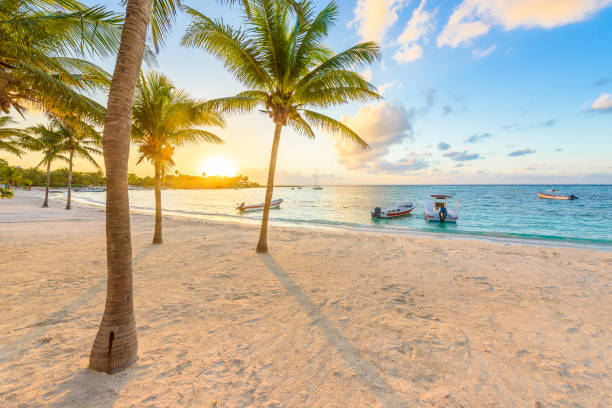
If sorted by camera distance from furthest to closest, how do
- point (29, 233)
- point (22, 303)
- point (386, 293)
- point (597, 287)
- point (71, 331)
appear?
point (29, 233)
point (597, 287)
point (386, 293)
point (22, 303)
point (71, 331)

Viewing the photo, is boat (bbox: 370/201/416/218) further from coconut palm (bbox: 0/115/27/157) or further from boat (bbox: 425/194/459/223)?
Answer: coconut palm (bbox: 0/115/27/157)

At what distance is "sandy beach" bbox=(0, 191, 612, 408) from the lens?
228cm

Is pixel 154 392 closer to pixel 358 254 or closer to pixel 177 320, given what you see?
pixel 177 320

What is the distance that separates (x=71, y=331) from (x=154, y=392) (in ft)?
6.25

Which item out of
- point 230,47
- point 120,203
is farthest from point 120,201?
point 230,47

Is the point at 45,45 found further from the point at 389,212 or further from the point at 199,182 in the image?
the point at 199,182

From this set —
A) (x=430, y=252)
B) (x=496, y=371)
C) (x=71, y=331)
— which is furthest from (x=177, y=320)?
(x=430, y=252)

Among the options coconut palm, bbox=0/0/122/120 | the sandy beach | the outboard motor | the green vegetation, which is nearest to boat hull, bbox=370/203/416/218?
the outboard motor

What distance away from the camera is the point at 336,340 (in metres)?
3.16

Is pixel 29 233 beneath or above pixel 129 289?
beneath

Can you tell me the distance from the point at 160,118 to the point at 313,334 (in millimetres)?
8461

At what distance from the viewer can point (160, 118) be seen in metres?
7.96

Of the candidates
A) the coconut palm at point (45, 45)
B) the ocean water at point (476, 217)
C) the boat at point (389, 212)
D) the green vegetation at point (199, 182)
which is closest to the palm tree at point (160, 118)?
the coconut palm at point (45, 45)

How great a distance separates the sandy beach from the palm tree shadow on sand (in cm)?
2
